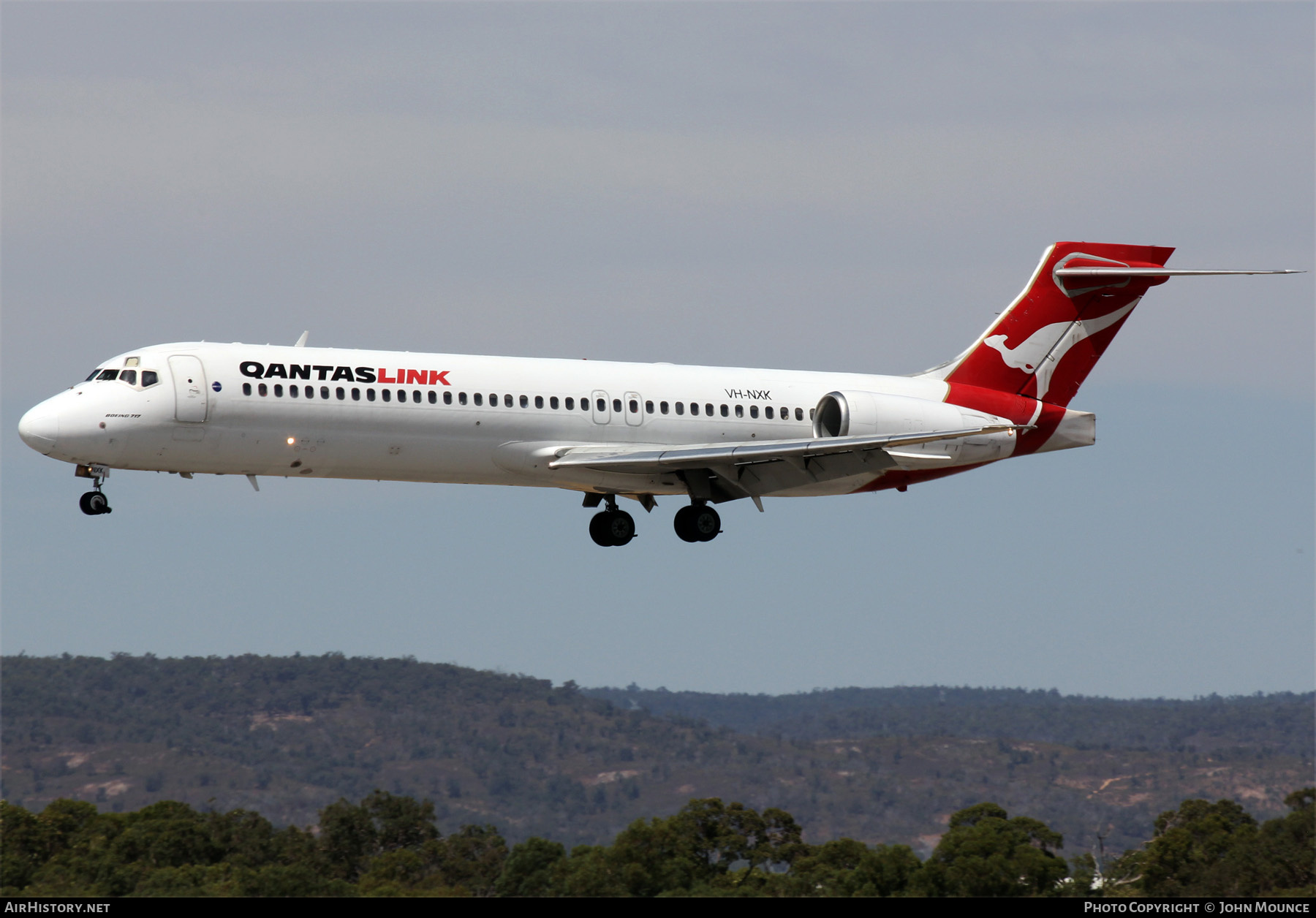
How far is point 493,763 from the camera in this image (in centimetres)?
17612

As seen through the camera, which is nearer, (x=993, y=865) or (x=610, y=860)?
(x=610, y=860)

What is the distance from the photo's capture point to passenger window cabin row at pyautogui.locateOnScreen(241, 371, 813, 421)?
3731 centimetres

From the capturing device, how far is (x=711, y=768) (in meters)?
175

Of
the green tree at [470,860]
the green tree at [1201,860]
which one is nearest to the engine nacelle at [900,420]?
the green tree at [470,860]

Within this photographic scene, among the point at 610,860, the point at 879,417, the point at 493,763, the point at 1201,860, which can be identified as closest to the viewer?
the point at 879,417

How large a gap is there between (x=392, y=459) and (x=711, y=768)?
461 feet

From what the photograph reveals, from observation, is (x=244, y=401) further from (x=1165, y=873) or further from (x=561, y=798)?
(x=561, y=798)

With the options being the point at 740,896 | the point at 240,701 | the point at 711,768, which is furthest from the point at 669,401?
the point at 240,701

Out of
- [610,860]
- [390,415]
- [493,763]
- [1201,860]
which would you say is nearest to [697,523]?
[390,415]

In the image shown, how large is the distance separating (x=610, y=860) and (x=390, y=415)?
92.7 ft

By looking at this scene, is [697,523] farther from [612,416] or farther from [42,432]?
[42,432]

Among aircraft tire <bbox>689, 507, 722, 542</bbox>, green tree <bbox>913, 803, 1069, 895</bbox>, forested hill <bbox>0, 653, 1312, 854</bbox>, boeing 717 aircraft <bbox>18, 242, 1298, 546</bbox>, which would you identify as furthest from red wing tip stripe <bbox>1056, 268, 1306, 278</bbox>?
forested hill <bbox>0, 653, 1312, 854</bbox>

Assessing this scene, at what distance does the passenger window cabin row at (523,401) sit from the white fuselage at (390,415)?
0.04 metres

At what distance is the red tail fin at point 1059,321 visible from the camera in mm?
47594
